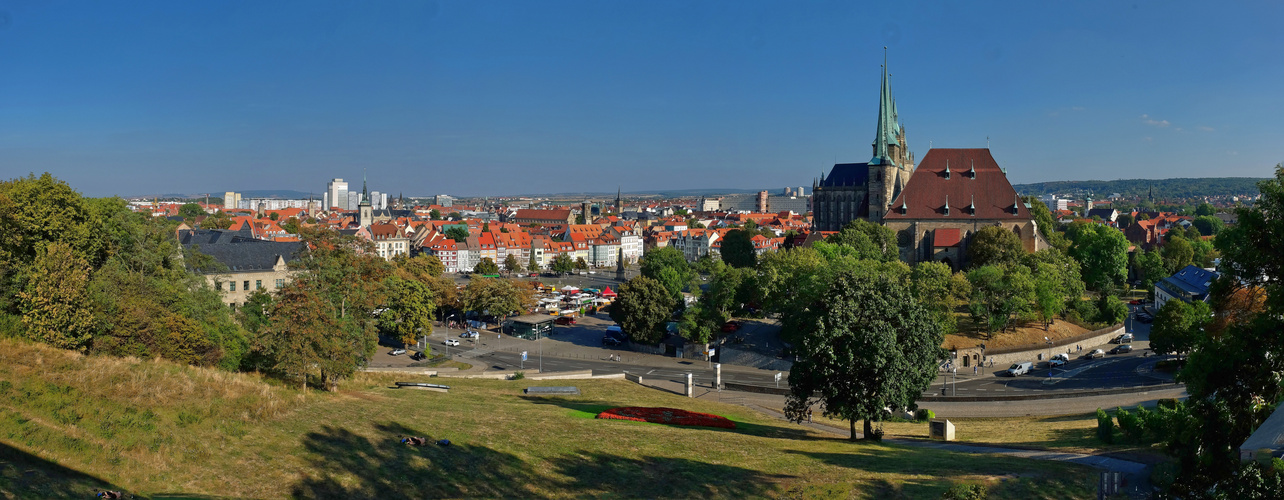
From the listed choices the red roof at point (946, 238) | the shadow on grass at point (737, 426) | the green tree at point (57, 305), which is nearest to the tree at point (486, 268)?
the red roof at point (946, 238)

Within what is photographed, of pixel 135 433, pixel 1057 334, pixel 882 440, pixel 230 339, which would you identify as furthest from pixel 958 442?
pixel 1057 334

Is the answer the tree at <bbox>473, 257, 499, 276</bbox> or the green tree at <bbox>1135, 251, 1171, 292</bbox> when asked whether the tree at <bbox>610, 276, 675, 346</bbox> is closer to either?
the tree at <bbox>473, 257, 499, 276</bbox>

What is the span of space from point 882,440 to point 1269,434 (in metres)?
13.2

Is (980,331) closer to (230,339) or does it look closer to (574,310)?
(574,310)

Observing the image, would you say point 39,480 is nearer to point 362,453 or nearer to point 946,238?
point 362,453

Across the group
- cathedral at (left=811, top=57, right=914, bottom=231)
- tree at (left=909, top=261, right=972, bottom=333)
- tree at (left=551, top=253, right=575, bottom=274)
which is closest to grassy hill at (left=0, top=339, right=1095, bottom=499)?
tree at (left=909, top=261, right=972, bottom=333)

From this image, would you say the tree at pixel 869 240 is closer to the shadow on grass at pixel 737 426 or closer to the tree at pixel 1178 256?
the tree at pixel 1178 256

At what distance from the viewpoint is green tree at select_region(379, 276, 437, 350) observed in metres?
55.4

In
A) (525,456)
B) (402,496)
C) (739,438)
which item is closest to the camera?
(402,496)

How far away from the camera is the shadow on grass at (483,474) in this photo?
18.3 metres

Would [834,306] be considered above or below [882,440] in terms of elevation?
above

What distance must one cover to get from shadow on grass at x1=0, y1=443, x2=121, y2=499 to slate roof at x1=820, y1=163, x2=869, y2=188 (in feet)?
298

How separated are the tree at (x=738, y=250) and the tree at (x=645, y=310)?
28.1 meters

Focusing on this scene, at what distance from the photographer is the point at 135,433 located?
63.3 feet
